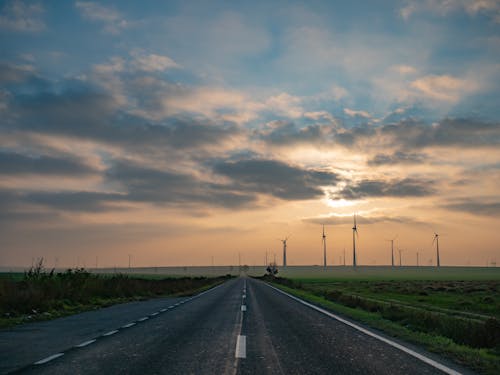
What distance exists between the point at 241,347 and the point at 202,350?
0.91m

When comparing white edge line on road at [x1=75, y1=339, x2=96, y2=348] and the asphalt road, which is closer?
the asphalt road

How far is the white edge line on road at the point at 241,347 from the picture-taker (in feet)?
27.9

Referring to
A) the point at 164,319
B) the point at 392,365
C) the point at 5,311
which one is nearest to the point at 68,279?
A: the point at 5,311

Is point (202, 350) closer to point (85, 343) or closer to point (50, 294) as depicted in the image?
point (85, 343)

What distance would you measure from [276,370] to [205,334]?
512 cm

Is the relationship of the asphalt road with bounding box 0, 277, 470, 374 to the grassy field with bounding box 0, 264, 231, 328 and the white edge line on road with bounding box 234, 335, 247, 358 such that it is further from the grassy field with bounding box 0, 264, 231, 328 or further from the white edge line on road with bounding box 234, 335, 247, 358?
the grassy field with bounding box 0, 264, 231, 328

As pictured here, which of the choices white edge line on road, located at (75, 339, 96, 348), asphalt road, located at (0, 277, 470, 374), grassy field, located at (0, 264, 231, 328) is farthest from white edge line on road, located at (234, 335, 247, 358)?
grassy field, located at (0, 264, 231, 328)

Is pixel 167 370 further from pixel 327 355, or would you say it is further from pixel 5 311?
pixel 5 311

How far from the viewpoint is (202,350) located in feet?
30.1

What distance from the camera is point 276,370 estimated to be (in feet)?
23.4

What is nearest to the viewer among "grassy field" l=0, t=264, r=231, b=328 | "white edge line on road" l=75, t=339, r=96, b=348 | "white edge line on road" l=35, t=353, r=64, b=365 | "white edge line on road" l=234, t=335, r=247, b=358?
"white edge line on road" l=35, t=353, r=64, b=365

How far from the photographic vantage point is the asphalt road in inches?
288

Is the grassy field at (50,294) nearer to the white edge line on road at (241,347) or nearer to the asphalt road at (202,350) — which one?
the asphalt road at (202,350)

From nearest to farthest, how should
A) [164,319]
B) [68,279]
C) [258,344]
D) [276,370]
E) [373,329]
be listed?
[276,370] → [258,344] → [373,329] → [164,319] → [68,279]
